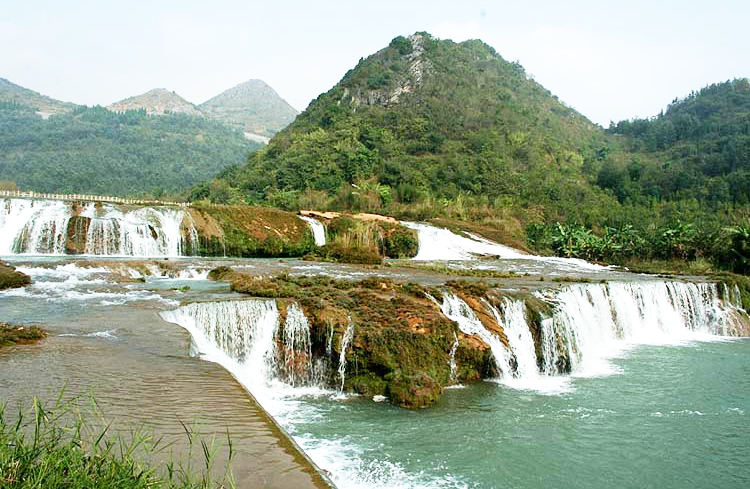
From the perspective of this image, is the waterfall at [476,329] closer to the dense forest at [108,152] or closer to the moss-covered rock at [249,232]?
the moss-covered rock at [249,232]

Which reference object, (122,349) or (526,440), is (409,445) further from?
(122,349)

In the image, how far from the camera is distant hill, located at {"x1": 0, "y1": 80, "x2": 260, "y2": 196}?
82250 millimetres

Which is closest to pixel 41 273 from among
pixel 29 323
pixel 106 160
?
pixel 29 323

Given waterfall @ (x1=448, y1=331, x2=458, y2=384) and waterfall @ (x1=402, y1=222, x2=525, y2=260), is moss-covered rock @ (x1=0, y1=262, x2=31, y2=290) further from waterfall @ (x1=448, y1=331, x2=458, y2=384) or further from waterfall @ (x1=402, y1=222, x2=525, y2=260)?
waterfall @ (x1=402, y1=222, x2=525, y2=260)

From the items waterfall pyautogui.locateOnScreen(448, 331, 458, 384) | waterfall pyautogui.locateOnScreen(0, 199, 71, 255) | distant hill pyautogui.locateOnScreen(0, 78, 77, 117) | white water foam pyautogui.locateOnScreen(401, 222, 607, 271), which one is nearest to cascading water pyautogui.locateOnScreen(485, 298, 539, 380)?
waterfall pyautogui.locateOnScreen(448, 331, 458, 384)

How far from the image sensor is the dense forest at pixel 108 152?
8200 centimetres

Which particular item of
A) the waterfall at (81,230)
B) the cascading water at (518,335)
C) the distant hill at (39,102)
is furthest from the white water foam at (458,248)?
the distant hill at (39,102)

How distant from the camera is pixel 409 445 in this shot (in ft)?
25.3

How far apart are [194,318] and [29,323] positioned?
2.53 metres

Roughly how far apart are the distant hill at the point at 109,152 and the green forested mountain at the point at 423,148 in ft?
63.3

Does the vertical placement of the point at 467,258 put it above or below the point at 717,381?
above

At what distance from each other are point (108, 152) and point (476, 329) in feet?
340

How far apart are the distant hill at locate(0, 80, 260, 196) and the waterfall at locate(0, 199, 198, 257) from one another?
139 feet

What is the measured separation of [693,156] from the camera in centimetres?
6247
